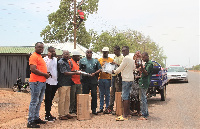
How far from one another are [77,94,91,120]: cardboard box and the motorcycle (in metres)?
11.4

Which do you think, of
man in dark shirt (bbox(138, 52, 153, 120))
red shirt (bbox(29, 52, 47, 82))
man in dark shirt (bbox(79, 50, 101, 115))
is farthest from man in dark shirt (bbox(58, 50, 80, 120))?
man in dark shirt (bbox(138, 52, 153, 120))

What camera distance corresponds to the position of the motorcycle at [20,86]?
59.7 ft

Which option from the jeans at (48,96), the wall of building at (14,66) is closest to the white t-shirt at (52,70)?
Result: the jeans at (48,96)

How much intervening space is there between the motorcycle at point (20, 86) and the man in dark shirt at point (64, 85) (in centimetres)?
1129

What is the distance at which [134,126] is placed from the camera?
675 cm

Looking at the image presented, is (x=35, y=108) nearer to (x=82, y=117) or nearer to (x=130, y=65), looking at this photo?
(x=82, y=117)

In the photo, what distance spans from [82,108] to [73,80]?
97cm

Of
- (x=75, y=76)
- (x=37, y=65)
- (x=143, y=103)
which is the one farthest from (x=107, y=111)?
(x=37, y=65)

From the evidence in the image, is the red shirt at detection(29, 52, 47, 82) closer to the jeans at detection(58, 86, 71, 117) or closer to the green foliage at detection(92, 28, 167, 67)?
the jeans at detection(58, 86, 71, 117)

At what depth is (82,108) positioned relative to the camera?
768cm

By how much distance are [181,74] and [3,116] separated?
17.8 m

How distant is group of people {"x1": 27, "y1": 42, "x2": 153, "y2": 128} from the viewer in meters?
6.61

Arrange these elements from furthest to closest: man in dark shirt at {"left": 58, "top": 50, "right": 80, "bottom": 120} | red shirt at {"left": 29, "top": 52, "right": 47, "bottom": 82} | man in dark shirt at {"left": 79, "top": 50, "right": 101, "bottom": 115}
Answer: man in dark shirt at {"left": 79, "top": 50, "right": 101, "bottom": 115}, man in dark shirt at {"left": 58, "top": 50, "right": 80, "bottom": 120}, red shirt at {"left": 29, "top": 52, "right": 47, "bottom": 82}

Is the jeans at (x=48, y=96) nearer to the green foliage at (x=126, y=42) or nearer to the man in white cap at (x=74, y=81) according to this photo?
the man in white cap at (x=74, y=81)
